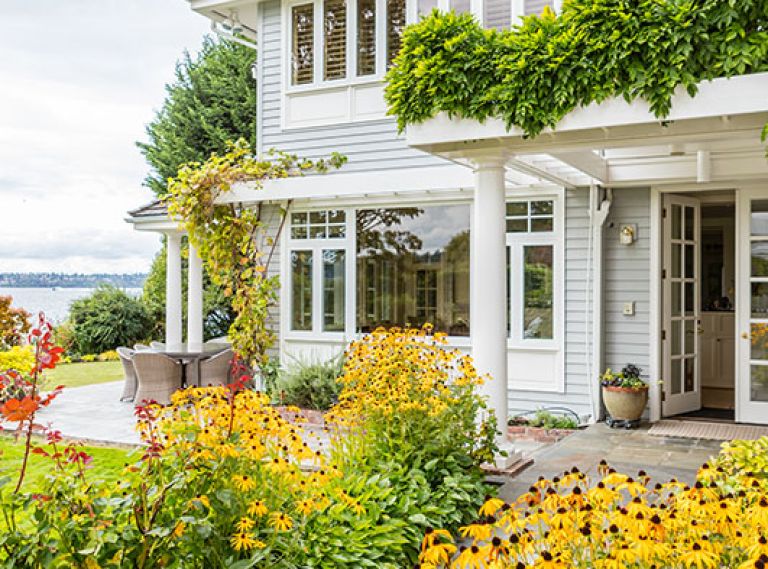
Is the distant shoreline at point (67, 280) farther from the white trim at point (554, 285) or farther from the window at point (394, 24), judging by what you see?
the white trim at point (554, 285)

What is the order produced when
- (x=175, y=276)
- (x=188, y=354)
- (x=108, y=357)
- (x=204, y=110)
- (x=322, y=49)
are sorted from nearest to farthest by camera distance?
1. (x=188, y=354)
2. (x=322, y=49)
3. (x=175, y=276)
4. (x=108, y=357)
5. (x=204, y=110)

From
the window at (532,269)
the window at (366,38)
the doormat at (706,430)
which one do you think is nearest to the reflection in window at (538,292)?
the window at (532,269)

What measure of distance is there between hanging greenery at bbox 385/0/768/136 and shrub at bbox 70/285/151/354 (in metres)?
12.5

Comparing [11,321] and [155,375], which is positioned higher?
[11,321]

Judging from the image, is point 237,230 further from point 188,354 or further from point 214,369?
point 214,369

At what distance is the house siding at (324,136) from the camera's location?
9695 mm

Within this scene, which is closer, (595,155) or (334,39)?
(595,155)

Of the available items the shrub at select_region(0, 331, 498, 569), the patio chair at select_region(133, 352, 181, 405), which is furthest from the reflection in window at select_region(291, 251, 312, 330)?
the shrub at select_region(0, 331, 498, 569)

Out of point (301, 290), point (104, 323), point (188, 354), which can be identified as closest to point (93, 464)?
point (188, 354)

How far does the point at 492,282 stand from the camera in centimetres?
634

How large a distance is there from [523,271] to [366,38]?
3.92m

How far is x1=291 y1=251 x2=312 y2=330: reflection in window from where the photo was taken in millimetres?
10398

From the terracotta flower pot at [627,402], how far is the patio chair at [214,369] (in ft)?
17.0

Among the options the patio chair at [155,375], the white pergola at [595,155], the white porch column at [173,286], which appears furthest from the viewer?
the white porch column at [173,286]
